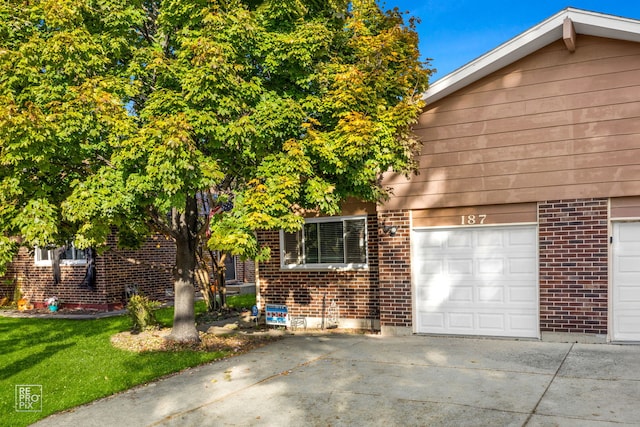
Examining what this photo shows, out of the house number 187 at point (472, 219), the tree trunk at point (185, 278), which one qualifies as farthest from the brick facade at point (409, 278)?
the tree trunk at point (185, 278)

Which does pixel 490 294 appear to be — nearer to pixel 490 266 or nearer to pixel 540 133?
pixel 490 266

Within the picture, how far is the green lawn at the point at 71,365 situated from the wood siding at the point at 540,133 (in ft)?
18.8

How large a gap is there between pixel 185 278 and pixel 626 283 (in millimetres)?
8311

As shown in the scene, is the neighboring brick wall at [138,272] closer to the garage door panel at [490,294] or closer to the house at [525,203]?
the house at [525,203]

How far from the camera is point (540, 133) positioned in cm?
974

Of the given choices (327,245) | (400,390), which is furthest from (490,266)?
(400,390)

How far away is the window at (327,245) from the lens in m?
12.0

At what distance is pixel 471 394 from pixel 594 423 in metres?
1.53

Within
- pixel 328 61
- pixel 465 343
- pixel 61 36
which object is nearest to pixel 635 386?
pixel 465 343

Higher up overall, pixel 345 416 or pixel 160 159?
pixel 160 159

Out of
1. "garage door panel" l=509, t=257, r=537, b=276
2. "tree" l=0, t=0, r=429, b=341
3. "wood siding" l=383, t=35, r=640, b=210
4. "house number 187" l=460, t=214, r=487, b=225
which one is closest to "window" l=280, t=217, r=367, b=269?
"wood siding" l=383, t=35, r=640, b=210

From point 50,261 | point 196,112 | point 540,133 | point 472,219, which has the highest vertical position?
point 196,112

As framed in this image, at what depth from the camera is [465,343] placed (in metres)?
10.0

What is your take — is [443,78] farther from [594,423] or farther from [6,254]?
[6,254]
